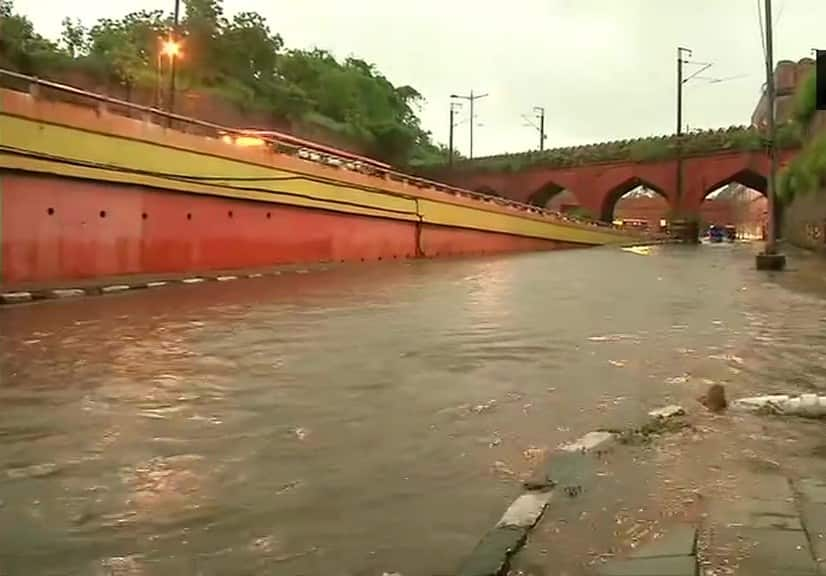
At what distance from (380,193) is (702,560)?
96.3ft

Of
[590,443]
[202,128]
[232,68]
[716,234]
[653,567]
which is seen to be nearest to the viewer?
[653,567]

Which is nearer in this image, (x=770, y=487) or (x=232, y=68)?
(x=770, y=487)

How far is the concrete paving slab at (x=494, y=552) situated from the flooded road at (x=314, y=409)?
0.13 metres

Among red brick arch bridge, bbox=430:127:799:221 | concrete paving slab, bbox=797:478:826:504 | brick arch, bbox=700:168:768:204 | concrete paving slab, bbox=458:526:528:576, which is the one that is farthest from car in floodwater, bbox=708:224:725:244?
concrete paving slab, bbox=458:526:528:576

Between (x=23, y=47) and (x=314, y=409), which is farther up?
(x=23, y=47)

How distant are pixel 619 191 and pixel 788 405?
209 feet

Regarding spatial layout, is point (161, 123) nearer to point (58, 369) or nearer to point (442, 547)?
point (58, 369)

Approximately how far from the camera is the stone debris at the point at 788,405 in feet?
21.5

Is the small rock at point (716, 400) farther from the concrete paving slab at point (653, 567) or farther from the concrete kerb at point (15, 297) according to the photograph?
the concrete kerb at point (15, 297)

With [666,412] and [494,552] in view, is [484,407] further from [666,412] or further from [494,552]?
[494,552]

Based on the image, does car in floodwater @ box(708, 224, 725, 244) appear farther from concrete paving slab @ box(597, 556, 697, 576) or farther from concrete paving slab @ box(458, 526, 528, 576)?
concrete paving slab @ box(597, 556, 697, 576)

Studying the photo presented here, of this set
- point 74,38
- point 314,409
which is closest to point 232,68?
point 74,38

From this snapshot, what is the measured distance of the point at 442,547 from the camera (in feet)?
13.2

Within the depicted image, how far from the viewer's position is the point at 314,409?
23.0ft
